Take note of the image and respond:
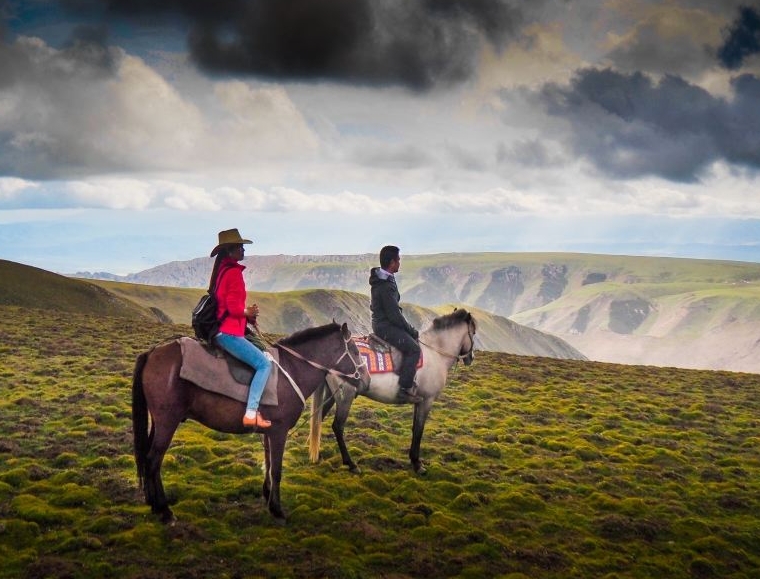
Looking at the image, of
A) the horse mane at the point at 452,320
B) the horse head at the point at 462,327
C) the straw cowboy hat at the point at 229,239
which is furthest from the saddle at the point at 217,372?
the horse head at the point at 462,327

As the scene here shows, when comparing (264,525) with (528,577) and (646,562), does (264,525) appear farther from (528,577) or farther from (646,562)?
(646,562)

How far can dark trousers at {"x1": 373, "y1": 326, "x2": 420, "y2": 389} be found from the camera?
15.6 meters

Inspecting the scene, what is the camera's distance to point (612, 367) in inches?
1795

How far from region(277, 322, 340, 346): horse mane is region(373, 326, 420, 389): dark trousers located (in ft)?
7.79

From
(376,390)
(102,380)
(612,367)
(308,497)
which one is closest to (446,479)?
(376,390)

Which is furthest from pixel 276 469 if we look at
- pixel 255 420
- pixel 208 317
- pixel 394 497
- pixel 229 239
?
pixel 229 239

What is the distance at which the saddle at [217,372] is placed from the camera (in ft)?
37.6

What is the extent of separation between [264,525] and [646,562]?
7882 mm

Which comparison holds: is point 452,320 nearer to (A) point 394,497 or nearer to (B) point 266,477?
(A) point 394,497

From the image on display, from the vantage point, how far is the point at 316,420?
15016 mm

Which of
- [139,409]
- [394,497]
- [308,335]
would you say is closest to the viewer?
[139,409]

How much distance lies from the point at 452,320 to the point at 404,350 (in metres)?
2.24

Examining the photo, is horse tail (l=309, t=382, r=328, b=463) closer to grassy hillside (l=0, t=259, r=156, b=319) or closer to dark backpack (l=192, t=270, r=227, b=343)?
dark backpack (l=192, t=270, r=227, b=343)

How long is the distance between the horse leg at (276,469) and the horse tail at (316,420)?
217 cm
